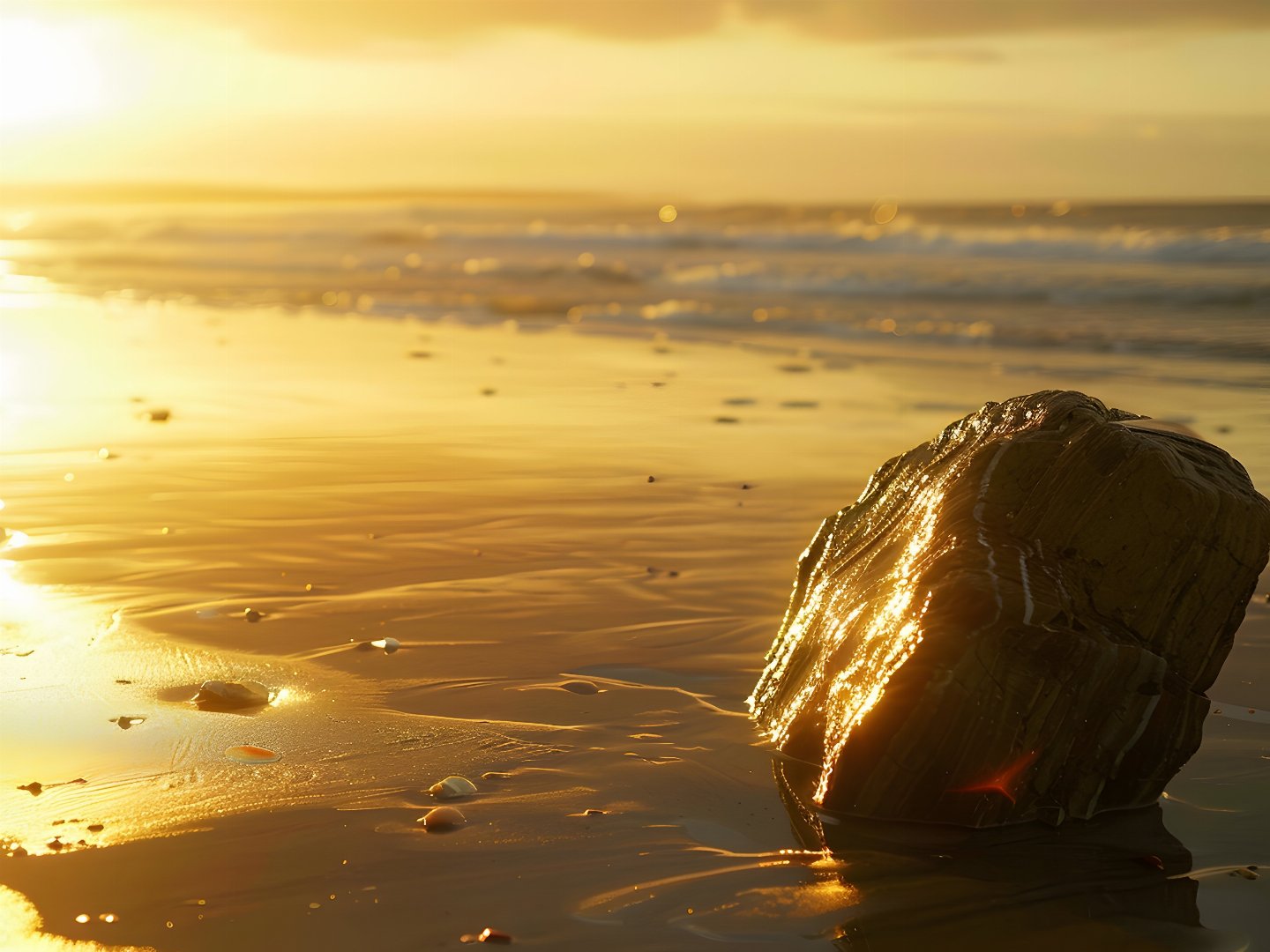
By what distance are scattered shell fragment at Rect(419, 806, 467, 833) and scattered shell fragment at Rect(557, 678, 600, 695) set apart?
91cm

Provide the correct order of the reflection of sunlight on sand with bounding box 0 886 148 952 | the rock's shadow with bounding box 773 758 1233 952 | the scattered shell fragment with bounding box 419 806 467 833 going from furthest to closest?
the scattered shell fragment with bounding box 419 806 467 833, the rock's shadow with bounding box 773 758 1233 952, the reflection of sunlight on sand with bounding box 0 886 148 952

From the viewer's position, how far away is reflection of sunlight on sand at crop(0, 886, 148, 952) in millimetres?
2381

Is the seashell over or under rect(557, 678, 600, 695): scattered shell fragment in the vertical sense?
over

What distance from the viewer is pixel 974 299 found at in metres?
17.5

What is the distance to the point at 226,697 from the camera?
3.64 meters

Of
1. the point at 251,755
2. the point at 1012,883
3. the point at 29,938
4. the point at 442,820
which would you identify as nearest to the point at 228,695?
the point at 251,755

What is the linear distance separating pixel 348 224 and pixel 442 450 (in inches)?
1425

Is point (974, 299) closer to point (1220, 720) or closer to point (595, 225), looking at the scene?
point (1220, 720)

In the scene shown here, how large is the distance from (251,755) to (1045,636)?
1.91 metres

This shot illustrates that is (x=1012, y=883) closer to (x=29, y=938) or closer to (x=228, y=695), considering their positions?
(x=29, y=938)

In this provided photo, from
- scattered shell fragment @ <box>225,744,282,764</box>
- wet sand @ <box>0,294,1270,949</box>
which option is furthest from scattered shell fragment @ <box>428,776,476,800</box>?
scattered shell fragment @ <box>225,744,282,764</box>

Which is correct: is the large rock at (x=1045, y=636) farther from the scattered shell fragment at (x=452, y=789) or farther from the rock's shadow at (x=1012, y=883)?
the scattered shell fragment at (x=452, y=789)

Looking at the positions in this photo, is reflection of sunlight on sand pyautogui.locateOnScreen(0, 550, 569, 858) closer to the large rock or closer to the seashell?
the seashell

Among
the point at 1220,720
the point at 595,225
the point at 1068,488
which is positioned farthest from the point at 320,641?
the point at 595,225
